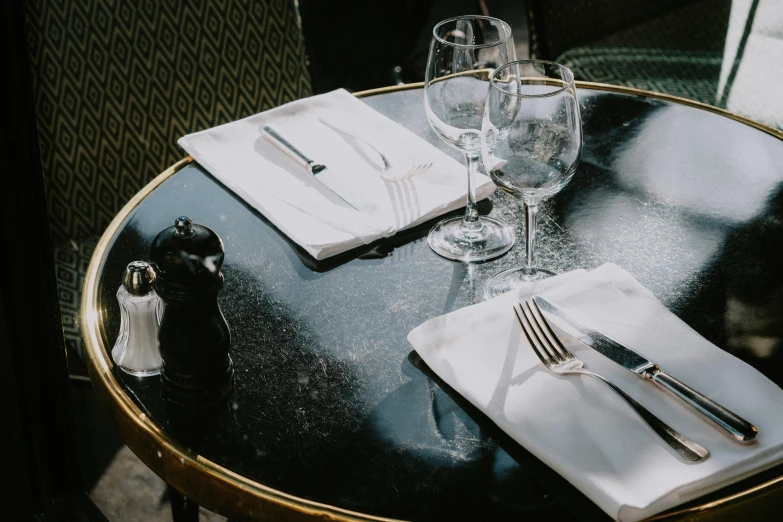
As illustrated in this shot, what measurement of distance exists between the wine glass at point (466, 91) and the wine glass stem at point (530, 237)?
0.18ft

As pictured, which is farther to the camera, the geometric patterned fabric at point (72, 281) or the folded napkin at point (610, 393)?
the geometric patterned fabric at point (72, 281)

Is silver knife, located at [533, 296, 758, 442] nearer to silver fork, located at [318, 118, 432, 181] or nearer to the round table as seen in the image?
the round table

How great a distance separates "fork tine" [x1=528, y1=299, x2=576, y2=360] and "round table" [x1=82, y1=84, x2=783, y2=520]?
91mm

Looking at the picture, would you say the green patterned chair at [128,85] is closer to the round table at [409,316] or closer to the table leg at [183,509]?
the table leg at [183,509]

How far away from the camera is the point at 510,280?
87cm

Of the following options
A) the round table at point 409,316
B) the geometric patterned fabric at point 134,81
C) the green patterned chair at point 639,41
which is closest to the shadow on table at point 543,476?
the round table at point 409,316

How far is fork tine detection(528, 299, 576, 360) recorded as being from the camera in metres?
0.74

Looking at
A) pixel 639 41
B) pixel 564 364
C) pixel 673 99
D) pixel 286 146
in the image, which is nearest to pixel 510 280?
pixel 564 364

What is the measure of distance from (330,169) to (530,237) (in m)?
0.29

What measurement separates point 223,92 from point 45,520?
2.93ft

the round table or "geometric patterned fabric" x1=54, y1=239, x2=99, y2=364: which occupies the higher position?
the round table

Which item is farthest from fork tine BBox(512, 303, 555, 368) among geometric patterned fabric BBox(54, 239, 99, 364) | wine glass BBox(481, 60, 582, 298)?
geometric patterned fabric BBox(54, 239, 99, 364)

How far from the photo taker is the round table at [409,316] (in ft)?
2.14

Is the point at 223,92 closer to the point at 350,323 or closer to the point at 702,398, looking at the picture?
the point at 350,323
